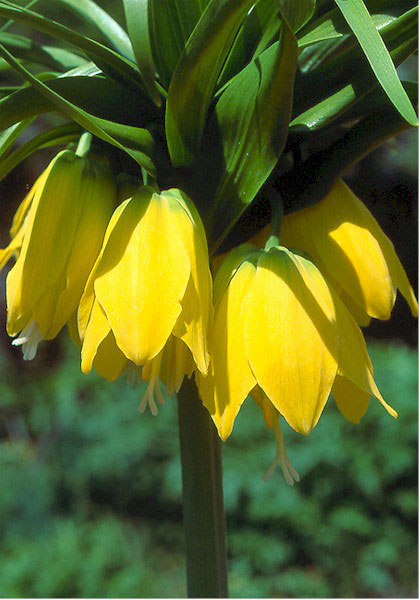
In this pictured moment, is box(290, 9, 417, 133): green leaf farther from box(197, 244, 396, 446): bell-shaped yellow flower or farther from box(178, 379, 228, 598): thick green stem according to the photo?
box(178, 379, 228, 598): thick green stem

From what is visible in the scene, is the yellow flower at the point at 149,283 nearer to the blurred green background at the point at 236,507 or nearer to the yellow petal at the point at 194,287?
the yellow petal at the point at 194,287

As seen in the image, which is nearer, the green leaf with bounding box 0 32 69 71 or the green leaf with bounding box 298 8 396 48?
the green leaf with bounding box 298 8 396 48

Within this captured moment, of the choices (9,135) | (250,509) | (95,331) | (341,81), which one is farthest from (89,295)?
(250,509)

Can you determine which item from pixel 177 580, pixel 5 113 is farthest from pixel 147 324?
pixel 177 580

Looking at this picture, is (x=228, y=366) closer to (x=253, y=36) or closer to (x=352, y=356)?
(x=352, y=356)

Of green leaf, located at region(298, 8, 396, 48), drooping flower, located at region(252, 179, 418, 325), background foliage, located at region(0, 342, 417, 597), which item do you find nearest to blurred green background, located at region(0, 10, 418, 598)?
background foliage, located at region(0, 342, 417, 597)

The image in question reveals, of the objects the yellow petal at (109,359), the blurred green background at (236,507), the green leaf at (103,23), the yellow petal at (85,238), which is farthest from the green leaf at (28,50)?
the blurred green background at (236,507)
